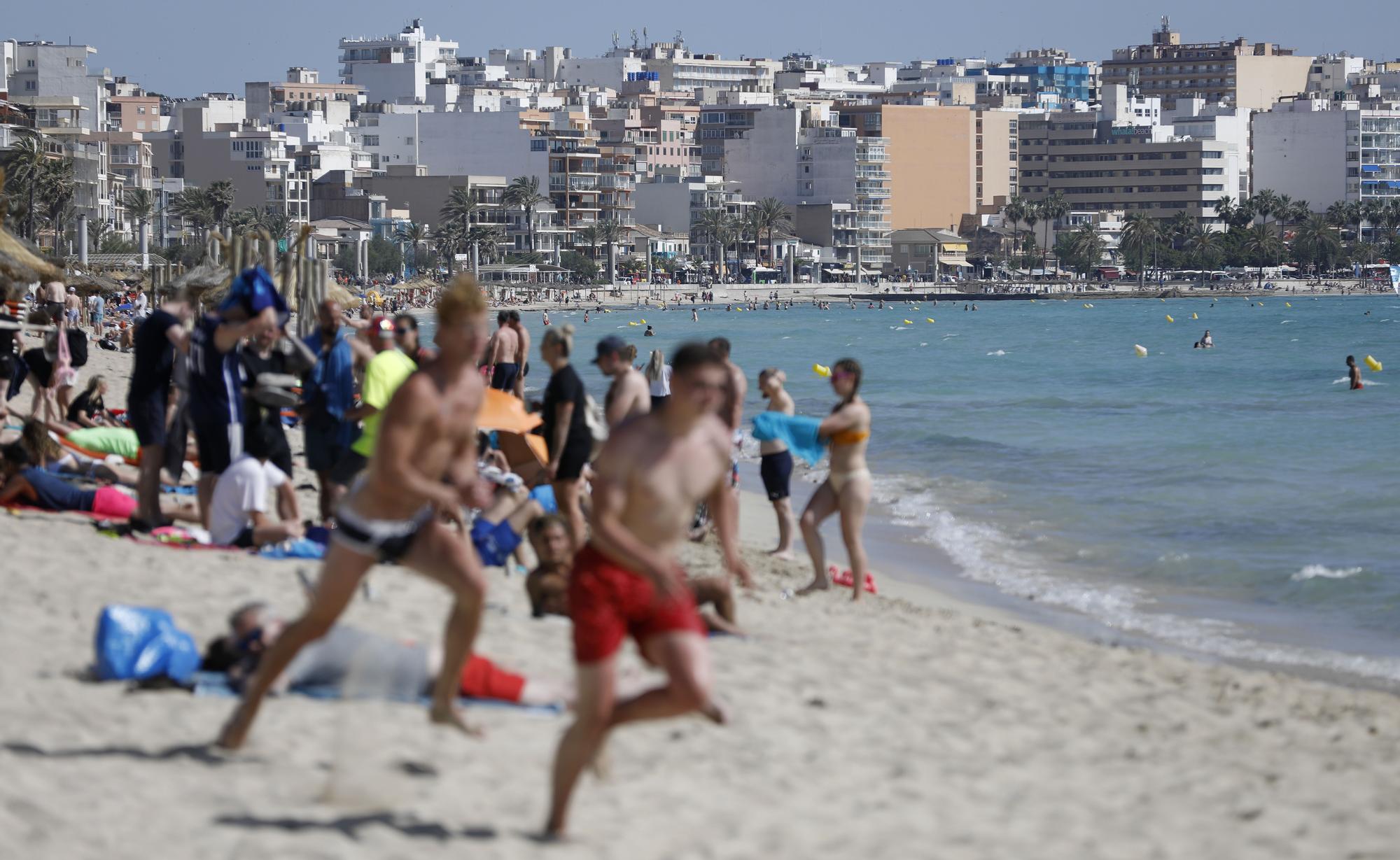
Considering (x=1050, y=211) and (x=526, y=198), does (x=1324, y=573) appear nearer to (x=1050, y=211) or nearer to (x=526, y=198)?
(x=526, y=198)

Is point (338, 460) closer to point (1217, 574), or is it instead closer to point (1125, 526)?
point (1217, 574)

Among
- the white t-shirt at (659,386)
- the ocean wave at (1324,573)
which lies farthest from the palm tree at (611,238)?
the white t-shirt at (659,386)

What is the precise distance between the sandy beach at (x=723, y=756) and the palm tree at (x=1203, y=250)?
14209 centimetres

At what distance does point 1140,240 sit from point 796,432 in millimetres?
139740

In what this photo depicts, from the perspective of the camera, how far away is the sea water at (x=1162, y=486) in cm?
1176

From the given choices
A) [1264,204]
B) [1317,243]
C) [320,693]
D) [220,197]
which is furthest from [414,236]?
[320,693]

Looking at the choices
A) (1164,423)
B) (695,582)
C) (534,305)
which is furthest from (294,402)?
(534,305)

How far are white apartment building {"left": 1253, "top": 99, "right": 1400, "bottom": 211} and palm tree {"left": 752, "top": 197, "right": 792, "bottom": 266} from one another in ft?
200

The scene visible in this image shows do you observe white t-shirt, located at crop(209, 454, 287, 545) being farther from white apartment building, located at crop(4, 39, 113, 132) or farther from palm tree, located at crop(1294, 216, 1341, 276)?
palm tree, located at crop(1294, 216, 1341, 276)

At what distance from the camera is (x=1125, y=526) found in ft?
51.7

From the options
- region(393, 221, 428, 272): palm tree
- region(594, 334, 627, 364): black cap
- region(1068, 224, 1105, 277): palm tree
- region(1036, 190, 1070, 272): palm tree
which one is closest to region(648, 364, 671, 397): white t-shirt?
region(594, 334, 627, 364): black cap

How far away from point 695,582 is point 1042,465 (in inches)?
600

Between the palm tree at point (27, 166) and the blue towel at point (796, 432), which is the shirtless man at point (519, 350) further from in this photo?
the palm tree at point (27, 166)

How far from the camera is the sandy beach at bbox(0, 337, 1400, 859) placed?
4.90m
